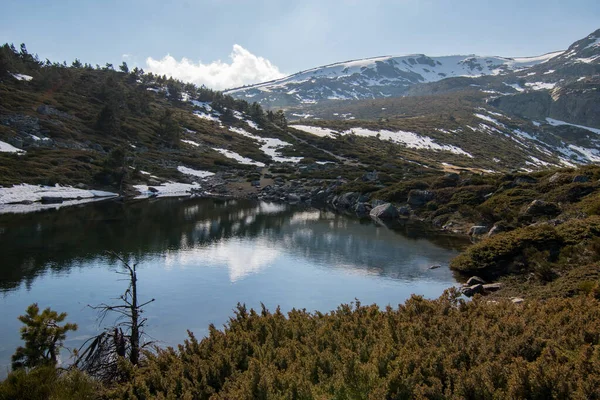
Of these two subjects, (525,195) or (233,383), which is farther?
(525,195)

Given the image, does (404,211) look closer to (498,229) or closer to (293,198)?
(498,229)

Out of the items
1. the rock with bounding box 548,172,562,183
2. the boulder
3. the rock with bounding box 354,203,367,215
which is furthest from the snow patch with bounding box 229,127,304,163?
the rock with bounding box 548,172,562,183

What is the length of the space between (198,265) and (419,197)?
139ft

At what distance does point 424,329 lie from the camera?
12.9 m

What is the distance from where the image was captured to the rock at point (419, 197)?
206 feet

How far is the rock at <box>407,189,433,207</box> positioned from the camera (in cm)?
6269

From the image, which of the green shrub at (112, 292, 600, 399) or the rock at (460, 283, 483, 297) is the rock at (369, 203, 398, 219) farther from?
the green shrub at (112, 292, 600, 399)

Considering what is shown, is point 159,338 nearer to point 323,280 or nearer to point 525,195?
point 323,280

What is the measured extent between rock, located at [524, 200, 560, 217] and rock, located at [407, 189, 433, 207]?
20603 millimetres

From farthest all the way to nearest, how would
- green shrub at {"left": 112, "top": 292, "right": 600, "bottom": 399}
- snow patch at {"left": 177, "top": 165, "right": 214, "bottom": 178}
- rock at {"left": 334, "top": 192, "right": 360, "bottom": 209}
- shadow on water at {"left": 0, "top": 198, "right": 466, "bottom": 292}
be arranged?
1. snow patch at {"left": 177, "top": 165, "right": 214, "bottom": 178}
2. rock at {"left": 334, "top": 192, "right": 360, "bottom": 209}
3. shadow on water at {"left": 0, "top": 198, "right": 466, "bottom": 292}
4. green shrub at {"left": 112, "top": 292, "right": 600, "bottom": 399}

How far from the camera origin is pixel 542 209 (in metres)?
42.0

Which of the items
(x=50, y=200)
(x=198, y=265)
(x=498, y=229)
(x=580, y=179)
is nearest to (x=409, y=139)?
(x=580, y=179)

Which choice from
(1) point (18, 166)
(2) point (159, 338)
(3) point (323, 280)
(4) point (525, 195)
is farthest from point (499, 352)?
(1) point (18, 166)

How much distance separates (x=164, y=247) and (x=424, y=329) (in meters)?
28.0
